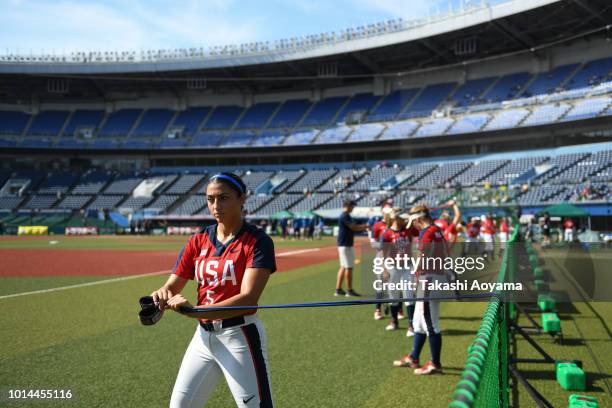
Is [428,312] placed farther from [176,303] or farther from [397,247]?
[176,303]

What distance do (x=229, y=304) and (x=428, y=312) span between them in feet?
12.2

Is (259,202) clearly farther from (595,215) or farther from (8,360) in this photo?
(8,360)

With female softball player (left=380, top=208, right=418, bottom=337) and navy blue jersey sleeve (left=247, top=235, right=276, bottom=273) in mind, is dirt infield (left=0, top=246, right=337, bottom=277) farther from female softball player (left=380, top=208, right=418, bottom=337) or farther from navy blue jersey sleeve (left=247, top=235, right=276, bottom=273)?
navy blue jersey sleeve (left=247, top=235, right=276, bottom=273)

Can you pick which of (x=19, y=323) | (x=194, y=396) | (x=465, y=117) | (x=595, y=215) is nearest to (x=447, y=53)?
(x=465, y=117)

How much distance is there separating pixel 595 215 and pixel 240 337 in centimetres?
3474

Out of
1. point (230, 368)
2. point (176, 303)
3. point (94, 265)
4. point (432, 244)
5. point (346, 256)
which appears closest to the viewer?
point (176, 303)

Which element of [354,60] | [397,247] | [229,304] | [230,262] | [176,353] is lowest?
[176,353]

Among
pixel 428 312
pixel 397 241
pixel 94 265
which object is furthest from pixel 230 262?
pixel 94 265

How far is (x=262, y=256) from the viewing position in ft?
11.2

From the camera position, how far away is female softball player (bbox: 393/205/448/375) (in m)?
6.29

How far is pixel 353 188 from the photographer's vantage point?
5094cm

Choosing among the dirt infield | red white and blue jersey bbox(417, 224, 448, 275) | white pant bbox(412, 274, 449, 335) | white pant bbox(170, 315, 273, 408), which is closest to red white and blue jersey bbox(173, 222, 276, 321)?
white pant bbox(170, 315, 273, 408)

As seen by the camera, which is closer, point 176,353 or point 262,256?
point 262,256

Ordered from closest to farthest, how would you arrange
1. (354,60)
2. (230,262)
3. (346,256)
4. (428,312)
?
(230,262) < (428,312) < (346,256) < (354,60)
